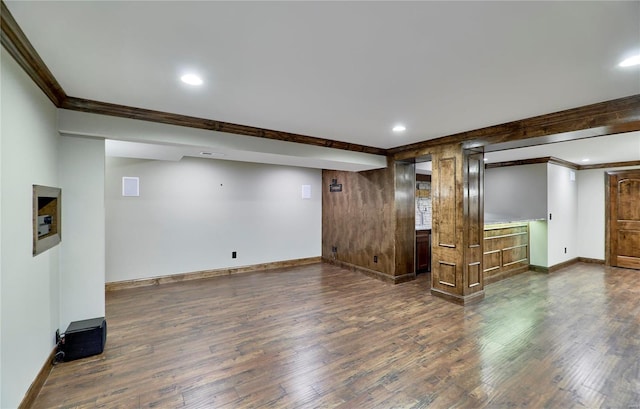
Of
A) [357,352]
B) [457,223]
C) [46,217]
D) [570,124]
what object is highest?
[570,124]

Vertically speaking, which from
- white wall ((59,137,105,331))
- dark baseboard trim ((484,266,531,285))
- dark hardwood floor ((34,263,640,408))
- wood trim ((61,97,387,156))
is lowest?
A: dark hardwood floor ((34,263,640,408))

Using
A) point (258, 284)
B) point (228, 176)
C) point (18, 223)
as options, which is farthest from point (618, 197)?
point (18, 223)

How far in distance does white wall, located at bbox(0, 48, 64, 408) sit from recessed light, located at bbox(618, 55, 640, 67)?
384 centimetres

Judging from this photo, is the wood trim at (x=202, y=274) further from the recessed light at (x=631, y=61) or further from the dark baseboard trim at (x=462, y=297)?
the recessed light at (x=631, y=61)

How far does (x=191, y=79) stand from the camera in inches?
86.2

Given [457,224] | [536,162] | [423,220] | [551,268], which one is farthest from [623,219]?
[457,224]

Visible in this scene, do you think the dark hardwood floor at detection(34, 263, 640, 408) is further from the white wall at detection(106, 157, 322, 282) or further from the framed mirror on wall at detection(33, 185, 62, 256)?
the framed mirror on wall at detection(33, 185, 62, 256)

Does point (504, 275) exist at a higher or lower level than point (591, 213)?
lower

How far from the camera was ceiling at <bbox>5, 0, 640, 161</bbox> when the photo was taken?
4.67 feet

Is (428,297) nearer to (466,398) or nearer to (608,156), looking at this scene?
(466,398)

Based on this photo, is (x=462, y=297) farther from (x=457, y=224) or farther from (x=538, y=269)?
(x=538, y=269)

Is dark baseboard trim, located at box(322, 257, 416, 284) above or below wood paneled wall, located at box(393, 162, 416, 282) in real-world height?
below

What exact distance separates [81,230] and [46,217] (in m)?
0.37

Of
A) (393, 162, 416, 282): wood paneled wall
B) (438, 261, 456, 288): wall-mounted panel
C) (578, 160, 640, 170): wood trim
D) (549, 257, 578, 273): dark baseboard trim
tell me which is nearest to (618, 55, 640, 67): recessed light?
(438, 261, 456, 288): wall-mounted panel
